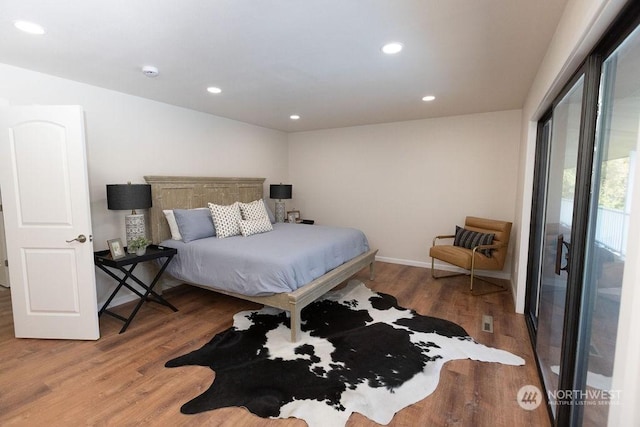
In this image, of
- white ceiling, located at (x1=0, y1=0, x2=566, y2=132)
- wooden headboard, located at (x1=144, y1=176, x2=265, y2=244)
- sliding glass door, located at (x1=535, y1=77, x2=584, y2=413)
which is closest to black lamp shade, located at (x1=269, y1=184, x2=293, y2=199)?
wooden headboard, located at (x1=144, y1=176, x2=265, y2=244)

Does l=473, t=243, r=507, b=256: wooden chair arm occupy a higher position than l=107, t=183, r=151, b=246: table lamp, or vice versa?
l=107, t=183, r=151, b=246: table lamp

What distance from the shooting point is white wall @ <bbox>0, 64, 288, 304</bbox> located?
2934mm

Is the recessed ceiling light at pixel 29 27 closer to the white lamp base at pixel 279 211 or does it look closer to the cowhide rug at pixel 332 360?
the cowhide rug at pixel 332 360

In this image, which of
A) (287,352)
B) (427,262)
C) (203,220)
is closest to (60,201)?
(203,220)

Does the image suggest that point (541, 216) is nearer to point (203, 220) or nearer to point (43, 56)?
point (203, 220)

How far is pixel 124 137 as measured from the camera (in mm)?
3529

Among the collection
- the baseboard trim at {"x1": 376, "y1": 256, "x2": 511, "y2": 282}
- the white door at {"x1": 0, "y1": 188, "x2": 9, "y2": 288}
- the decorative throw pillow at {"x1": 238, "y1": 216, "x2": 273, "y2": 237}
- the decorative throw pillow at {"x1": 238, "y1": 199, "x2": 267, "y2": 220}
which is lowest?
the baseboard trim at {"x1": 376, "y1": 256, "x2": 511, "y2": 282}

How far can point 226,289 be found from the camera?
3088 millimetres

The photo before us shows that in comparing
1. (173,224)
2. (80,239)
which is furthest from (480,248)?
(80,239)

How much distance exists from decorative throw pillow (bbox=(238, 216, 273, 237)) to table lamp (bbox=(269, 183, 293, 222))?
3.77 feet

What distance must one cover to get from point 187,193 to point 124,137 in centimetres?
98

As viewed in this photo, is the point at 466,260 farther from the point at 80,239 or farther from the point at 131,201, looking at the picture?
the point at 80,239

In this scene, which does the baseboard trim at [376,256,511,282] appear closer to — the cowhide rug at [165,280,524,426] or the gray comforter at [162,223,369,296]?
the gray comforter at [162,223,369,296]

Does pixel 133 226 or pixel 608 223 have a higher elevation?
pixel 608 223
